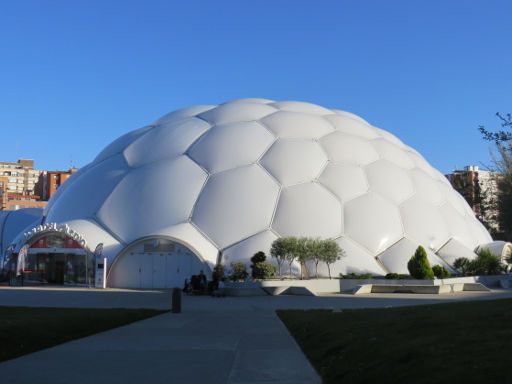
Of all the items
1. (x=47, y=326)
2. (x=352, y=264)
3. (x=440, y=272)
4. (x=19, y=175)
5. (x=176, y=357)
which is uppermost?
(x=19, y=175)

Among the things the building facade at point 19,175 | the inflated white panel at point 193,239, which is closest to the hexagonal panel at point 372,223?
the inflated white panel at point 193,239

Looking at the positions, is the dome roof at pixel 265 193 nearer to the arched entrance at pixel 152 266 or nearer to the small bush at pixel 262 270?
the arched entrance at pixel 152 266

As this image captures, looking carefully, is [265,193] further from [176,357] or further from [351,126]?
[176,357]

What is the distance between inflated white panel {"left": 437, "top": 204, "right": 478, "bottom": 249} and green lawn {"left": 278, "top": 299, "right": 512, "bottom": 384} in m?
22.3

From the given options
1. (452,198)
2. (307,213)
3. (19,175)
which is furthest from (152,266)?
(19,175)

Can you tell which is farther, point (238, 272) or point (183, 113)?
point (183, 113)

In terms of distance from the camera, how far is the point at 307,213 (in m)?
27.2

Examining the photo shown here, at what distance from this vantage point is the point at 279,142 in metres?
30.5

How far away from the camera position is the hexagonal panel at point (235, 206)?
88.1 ft

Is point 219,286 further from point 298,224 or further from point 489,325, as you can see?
point 489,325

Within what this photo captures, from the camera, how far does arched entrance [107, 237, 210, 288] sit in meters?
27.1

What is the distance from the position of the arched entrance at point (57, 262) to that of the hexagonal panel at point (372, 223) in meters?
12.8

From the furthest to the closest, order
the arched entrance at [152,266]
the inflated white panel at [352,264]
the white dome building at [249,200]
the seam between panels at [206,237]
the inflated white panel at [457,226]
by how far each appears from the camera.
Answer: the inflated white panel at [457,226], the arched entrance at [152,266], the white dome building at [249,200], the seam between panels at [206,237], the inflated white panel at [352,264]

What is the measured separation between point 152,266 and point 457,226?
16759 millimetres
